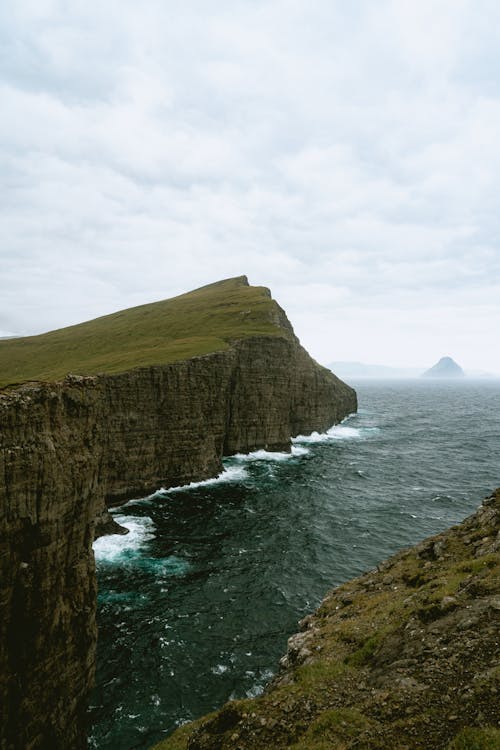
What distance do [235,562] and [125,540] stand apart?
1234 cm

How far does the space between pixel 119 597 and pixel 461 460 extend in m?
74.7

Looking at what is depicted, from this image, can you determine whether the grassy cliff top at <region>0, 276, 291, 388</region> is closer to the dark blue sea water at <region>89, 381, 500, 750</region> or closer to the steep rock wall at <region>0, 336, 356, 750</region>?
the dark blue sea water at <region>89, 381, 500, 750</region>

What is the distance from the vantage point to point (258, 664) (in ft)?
90.1

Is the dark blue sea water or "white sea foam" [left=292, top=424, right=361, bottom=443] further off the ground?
"white sea foam" [left=292, top=424, right=361, bottom=443]

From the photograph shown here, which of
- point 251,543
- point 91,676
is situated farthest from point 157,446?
point 91,676

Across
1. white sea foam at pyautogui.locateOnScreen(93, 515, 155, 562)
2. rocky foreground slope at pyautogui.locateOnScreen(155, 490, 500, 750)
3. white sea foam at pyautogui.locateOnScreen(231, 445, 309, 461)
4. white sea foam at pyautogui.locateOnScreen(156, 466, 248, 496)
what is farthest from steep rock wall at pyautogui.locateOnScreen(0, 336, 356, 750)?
white sea foam at pyautogui.locateOnScreen(231, 445, 309, 461)

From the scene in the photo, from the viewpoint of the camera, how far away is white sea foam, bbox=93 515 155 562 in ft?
138

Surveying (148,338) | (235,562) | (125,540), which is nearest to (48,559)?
(235,562)

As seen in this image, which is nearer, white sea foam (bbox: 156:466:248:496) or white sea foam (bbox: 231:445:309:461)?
white sea foam (bbox: 156:466:248:496)

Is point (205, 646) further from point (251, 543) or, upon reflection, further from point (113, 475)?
point (113, 475)

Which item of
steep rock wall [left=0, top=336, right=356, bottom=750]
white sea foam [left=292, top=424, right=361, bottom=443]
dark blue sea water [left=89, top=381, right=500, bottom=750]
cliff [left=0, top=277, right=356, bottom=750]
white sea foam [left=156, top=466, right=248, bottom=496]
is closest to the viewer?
steep rock wall [left=0, top=336, right=356, bottom=750]

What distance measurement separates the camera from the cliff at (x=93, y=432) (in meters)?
18.1

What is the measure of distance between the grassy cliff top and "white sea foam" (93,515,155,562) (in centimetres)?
2332

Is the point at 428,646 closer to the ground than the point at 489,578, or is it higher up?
closer to the ground
